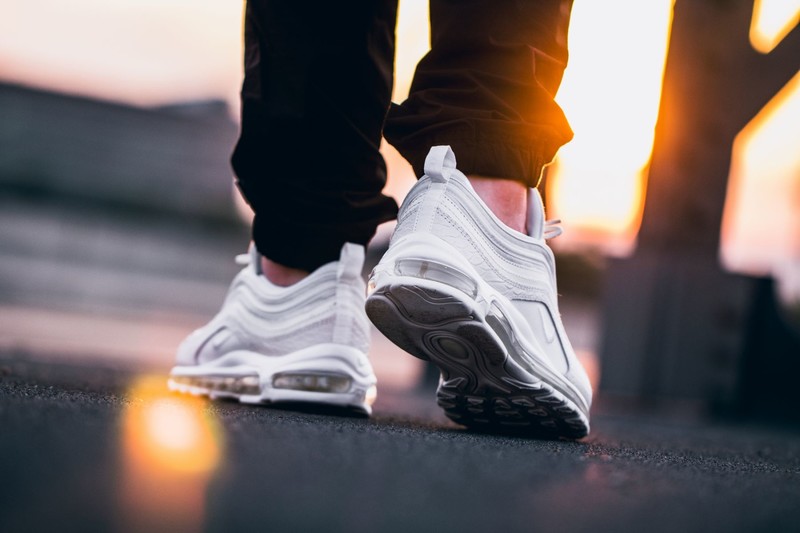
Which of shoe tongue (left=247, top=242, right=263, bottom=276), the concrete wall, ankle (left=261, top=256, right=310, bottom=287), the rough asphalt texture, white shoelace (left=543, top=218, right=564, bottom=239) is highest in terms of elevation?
the concrete wall

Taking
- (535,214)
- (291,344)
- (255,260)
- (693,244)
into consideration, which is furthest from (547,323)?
(693,244)

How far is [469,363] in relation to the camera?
95 cm

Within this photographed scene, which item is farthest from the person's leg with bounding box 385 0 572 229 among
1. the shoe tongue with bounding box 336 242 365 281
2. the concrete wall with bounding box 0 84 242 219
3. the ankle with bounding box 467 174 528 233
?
the concrete wall with bounding box 0 84 242 219

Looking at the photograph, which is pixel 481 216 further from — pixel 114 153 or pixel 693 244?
pixel 114 153

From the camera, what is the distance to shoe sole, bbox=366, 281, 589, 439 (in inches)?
34.9

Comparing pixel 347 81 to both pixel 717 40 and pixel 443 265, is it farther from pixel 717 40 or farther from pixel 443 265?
pixel 717 40

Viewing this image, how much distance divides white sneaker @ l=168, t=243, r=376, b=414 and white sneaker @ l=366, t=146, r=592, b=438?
175 mm

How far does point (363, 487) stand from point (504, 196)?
0.56 meters

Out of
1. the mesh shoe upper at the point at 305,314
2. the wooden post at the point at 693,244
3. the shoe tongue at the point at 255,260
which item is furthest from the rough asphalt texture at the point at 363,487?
the wooden post at the point at 693,244

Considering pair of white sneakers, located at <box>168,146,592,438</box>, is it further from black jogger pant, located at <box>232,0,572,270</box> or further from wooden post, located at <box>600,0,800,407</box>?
wooden post, located at <box>600,0,800,407</box>

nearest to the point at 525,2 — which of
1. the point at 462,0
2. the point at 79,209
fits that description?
the point at 462,0

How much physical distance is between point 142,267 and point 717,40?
18.2 meters

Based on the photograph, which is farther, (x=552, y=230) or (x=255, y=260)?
(x=255, y=260)

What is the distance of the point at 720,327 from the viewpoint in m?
2.75
